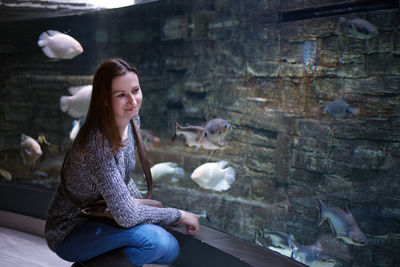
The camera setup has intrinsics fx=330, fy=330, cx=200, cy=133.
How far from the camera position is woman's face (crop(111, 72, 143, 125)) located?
1.75 meters

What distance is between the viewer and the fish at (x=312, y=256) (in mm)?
2861

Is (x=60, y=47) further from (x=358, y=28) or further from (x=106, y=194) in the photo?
(x=358, y=28)

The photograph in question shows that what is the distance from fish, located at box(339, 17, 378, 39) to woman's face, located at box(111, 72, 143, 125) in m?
2.18

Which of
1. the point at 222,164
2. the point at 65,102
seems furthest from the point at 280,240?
the point at 65,102

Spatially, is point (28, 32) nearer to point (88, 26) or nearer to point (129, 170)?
point (88, 26)

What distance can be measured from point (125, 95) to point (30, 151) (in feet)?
10.2

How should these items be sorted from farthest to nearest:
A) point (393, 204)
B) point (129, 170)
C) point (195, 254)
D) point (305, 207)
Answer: point (305, 207) → point (393, 204) → point (195, 254) → point (129, 170)

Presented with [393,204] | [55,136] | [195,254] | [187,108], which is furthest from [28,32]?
[393,204]

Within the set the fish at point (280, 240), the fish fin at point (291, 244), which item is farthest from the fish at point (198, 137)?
the fish fin at point (291, 244)

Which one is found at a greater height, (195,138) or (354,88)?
(354,88)

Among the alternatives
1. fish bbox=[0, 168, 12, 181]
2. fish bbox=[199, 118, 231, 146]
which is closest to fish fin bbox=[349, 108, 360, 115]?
fish bbox=[199, 118, 231, 146]

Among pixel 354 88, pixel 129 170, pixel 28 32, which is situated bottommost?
pixel 129 170

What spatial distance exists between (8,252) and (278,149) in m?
2.80

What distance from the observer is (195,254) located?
2258 mm
